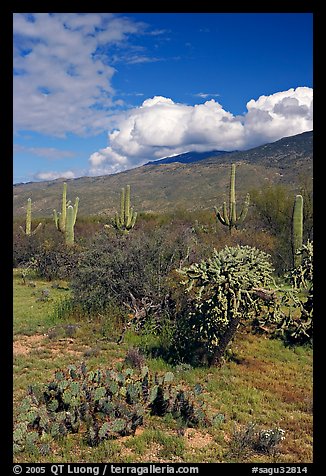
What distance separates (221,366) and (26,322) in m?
6.65

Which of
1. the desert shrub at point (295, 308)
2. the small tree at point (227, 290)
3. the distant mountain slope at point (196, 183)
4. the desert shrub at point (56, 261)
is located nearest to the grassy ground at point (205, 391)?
the desert shrub at point (295, 308)

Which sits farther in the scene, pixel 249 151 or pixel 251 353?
pixel 249 151

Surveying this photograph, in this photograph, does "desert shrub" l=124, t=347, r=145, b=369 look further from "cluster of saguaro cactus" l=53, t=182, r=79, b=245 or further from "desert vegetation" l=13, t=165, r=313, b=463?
"cluster of saguaro cactus" l=53, t=182, r=79, b=245

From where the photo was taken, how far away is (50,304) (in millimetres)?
13969

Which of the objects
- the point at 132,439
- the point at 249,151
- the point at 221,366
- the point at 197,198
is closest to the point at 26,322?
the point at 221,366

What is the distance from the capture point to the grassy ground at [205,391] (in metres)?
4.51

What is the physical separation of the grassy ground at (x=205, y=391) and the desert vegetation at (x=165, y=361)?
0.08ft

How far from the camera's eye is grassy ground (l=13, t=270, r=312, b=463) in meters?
4.51

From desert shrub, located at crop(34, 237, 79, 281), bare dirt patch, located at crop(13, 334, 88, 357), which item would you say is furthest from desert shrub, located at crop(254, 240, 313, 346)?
desert shrub, located at crop(34, 237, 79, 281)

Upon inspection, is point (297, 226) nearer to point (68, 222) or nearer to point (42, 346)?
point (68, 222)

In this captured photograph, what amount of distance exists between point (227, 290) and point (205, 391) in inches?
74.3
